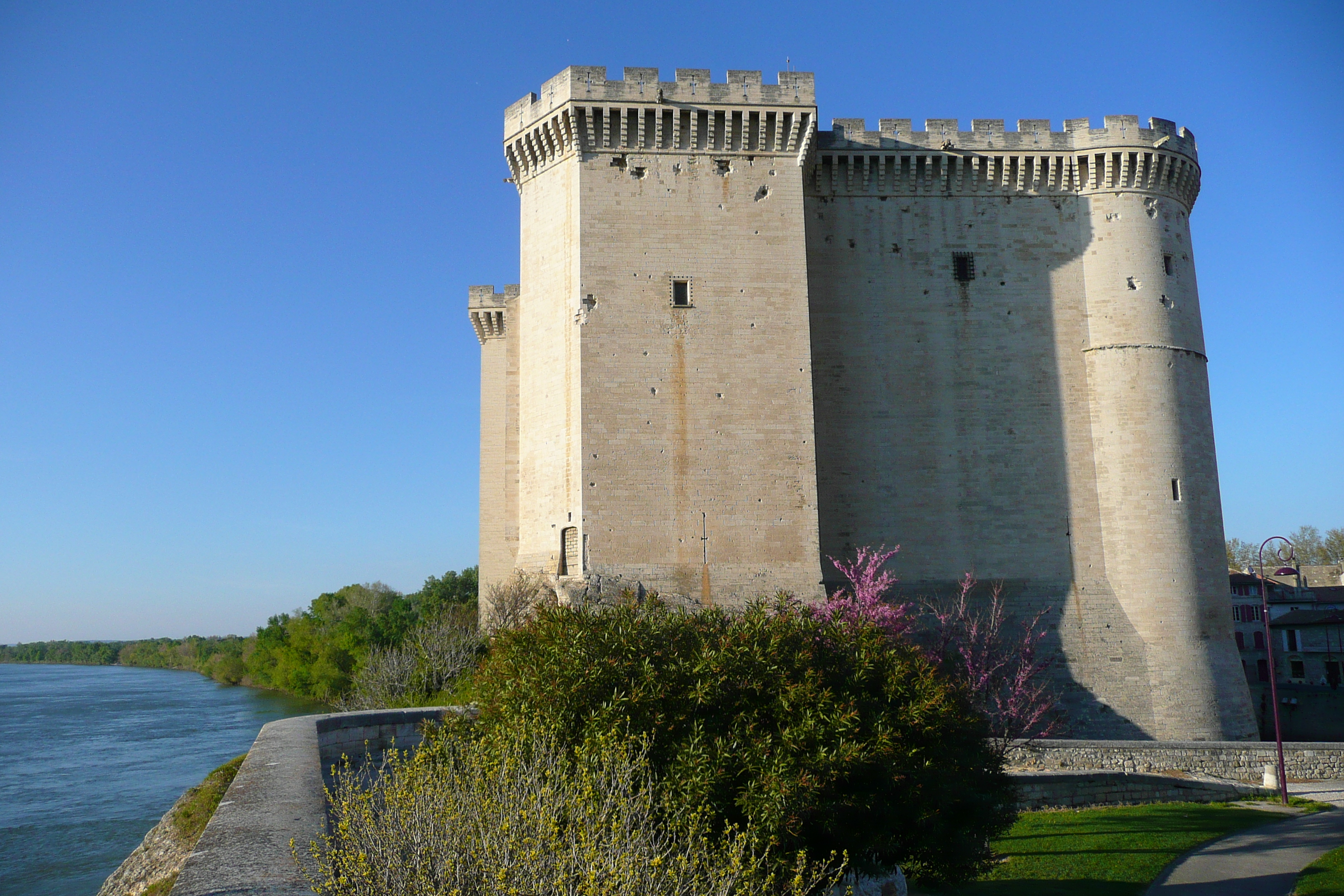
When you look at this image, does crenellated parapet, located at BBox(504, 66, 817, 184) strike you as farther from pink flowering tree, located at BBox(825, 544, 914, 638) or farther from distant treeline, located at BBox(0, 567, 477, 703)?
distant treeline, located at BBox(0, 567, 477, 703)

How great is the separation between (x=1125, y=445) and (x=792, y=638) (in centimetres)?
1258

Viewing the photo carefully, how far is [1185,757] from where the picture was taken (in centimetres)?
1417

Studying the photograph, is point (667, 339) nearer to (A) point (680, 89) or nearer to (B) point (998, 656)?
(A) point (680, 89)

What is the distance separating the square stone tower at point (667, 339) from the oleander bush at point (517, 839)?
368 inches

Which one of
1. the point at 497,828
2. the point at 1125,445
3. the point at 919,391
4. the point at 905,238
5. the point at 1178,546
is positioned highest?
the point at 905,238

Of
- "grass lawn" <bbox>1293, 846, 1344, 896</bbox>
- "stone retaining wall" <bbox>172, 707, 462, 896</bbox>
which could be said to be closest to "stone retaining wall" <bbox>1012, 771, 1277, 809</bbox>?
"grass lawn" <bbox>1293, 846, 1344, 896</bbox>

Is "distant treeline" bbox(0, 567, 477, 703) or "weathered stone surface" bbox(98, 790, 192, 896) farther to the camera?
"distant treeline" bbox(0, 567, 477, 703)

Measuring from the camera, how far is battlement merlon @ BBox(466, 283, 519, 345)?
2086cm

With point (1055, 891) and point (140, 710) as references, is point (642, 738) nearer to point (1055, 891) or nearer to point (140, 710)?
point (1055, 891)

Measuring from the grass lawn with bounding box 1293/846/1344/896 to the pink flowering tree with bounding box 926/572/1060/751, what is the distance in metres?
4.90

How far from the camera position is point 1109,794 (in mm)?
13359

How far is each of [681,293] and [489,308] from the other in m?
6.42

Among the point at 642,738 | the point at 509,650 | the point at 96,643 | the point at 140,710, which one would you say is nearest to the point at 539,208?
the point at 509,650

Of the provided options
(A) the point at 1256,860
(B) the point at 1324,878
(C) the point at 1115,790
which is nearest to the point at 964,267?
(C) the point at 1115,790
